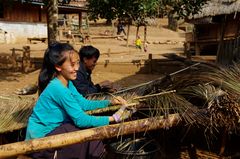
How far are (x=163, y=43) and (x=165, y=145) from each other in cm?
2515

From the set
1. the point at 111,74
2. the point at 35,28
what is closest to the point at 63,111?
the point at 111,74

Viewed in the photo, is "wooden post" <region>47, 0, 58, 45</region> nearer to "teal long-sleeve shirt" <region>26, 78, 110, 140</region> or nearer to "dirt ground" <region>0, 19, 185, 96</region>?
"dirt ground" <region>0, 19, 185, 96</region>

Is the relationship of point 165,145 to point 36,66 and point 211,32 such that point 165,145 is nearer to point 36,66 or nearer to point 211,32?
point 36,66

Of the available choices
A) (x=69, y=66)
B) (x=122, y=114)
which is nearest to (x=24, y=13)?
(x=122, y=114)

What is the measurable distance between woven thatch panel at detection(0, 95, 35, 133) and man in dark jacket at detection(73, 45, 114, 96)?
2.02 ft

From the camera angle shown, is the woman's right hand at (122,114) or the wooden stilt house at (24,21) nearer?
the woman's right hand at (122,114)

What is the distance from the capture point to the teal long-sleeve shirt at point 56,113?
9.78 feet

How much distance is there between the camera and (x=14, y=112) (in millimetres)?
4488

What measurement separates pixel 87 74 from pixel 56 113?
195 centimetres

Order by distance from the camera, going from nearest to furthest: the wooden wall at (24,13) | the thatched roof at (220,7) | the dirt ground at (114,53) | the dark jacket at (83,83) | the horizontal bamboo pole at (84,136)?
the horizontal bamboo pole at (84,136) < the dark jacket at (83,83) < the dirt ground at (114,53) < the thatched roof at (220,7) < the wooden wall at (24,13)

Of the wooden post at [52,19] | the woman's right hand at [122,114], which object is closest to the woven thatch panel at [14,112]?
the woman's right hand at [122,114]

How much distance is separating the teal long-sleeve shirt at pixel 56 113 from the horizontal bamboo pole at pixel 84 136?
12cm

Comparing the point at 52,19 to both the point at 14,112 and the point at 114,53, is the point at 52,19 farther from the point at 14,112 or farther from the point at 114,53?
the point at 114,53

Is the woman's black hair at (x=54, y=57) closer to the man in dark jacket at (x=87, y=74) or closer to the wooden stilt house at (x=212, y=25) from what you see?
the man in dark jacket at (x=87, y=74)
